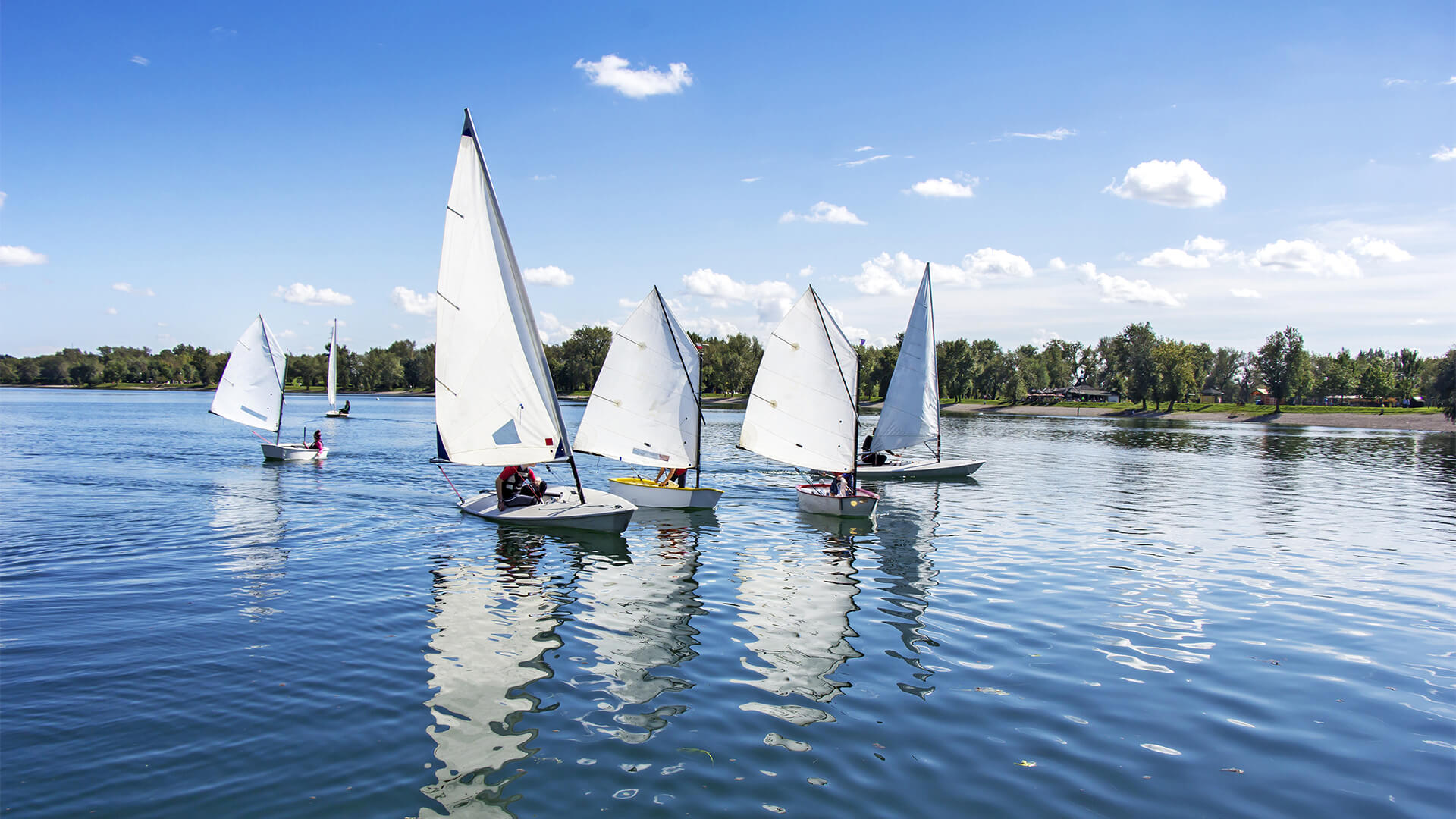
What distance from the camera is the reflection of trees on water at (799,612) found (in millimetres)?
14023

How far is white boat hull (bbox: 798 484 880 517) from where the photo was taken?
106ft

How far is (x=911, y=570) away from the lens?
76.5 feet

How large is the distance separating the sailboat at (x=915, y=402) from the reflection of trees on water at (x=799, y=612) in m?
19.1

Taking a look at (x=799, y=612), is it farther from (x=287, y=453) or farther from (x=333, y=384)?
(x=333, y=384)

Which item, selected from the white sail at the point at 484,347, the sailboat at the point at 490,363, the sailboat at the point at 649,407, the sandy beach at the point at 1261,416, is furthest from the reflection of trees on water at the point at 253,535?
the sandy beach at the point at 1261,416

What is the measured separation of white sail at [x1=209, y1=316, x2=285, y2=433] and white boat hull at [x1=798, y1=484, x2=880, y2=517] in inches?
1527

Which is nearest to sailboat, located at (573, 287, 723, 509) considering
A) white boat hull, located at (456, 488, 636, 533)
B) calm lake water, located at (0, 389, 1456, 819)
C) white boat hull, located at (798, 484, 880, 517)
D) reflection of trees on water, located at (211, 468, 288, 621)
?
calm lake water, located at (0, 389, 1456, 819)

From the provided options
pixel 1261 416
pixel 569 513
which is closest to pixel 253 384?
pixel 569 513

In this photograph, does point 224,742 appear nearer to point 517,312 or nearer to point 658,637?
point 658,637

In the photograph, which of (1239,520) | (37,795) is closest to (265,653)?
(37,795)

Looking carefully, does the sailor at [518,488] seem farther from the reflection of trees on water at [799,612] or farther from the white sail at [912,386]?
the white sail at [912,386]

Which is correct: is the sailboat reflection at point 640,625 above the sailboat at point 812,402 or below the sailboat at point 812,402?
below

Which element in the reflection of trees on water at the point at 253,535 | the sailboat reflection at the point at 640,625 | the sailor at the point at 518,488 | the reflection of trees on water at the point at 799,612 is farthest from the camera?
the sailor at the point at 518,488

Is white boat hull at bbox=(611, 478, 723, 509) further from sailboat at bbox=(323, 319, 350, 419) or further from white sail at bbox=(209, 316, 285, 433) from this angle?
sailboat at bbox=(323, 319, 350, 419)
